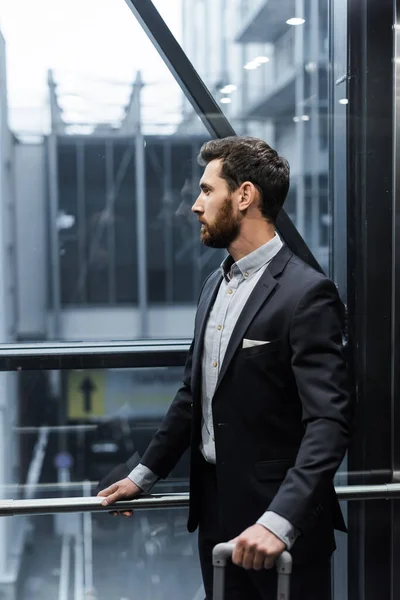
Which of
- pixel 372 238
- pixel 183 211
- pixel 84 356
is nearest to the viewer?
pixel 372 238

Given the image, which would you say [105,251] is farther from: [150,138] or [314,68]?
[314,68]

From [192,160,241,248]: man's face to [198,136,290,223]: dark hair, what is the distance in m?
0.02

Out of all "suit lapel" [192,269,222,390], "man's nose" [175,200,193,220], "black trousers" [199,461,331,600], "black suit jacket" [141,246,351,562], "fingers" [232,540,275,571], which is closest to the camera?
"fingers" [232,540,275,571]

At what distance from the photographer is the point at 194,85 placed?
2.51 meters

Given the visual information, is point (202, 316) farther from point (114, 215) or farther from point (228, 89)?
point (228, 89)

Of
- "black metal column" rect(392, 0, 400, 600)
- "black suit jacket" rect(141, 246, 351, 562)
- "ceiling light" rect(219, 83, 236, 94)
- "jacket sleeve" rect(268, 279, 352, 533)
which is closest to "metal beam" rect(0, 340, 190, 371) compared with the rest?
"black metal column" rect(392, 0, 400, 600)

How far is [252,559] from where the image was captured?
4.86ft

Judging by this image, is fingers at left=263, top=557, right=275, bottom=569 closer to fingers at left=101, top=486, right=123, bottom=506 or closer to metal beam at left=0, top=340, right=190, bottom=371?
fingers at left=101, top=486, right=123, bottom=506

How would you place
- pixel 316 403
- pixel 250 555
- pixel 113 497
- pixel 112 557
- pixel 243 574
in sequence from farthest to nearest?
pixel 112 557, pixel 113 497, pixel 243 574, pixel 316 403, pixel 250 555

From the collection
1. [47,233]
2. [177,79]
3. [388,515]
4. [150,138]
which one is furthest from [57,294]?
[388,515]

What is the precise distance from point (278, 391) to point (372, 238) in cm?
90

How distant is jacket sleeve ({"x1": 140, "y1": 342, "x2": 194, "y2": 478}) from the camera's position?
196 cm

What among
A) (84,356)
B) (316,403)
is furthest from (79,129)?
(316,403)

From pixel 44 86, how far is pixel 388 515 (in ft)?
5.65
